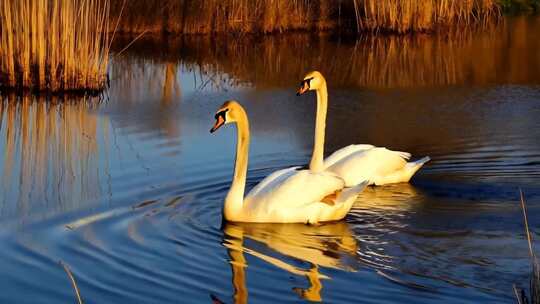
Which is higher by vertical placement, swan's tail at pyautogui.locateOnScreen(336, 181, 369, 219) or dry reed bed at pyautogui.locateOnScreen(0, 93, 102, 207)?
swan's tail at pyautogui.locateOnScreen(336, 181, 369, 219)

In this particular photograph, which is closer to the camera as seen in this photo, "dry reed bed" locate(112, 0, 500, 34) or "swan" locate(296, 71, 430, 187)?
"swan" locate(296, 71, 430, 187)

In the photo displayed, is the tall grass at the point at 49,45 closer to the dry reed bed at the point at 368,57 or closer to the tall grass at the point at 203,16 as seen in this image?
the dry reed bed at the point at 368,57

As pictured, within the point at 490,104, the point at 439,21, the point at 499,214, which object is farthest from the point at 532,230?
the point at 439,21

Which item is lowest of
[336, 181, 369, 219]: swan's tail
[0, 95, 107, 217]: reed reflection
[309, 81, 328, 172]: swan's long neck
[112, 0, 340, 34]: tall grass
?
[0, 95, 107, 217]: reed reflection

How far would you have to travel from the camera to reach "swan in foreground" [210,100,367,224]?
8.84 m

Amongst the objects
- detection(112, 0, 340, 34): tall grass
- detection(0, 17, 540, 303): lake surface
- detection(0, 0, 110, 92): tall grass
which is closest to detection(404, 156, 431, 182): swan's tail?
detection(0, 17, 540, 303): lake surface

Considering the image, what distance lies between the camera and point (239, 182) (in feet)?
29.4

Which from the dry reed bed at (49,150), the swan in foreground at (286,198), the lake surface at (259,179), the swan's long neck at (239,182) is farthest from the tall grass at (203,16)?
the swan in foreground at (286,198)

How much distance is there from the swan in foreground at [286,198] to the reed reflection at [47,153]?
132 cm

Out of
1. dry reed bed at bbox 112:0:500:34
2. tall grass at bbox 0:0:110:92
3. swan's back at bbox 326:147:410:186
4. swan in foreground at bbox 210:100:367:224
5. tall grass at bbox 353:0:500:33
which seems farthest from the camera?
dry reed bed at bbox 112:0:500:34

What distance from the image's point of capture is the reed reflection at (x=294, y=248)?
7.12 m

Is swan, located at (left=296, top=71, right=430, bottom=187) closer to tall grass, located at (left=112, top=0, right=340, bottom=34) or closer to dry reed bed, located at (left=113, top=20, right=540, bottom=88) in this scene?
dry reed bed, located at (left=113, top=20, right=540, bottom=88)

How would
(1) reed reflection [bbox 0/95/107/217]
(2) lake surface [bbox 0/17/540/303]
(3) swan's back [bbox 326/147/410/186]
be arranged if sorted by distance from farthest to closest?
(3) swan's back [bbox 326/147/410/186] → (1) reed reflection [bbox 0/95/107/217] → (2) lake surface [bbox 0/17/540/303]

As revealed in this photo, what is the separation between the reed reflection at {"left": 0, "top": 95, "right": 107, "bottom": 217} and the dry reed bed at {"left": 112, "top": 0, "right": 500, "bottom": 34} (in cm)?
Answer: 749
